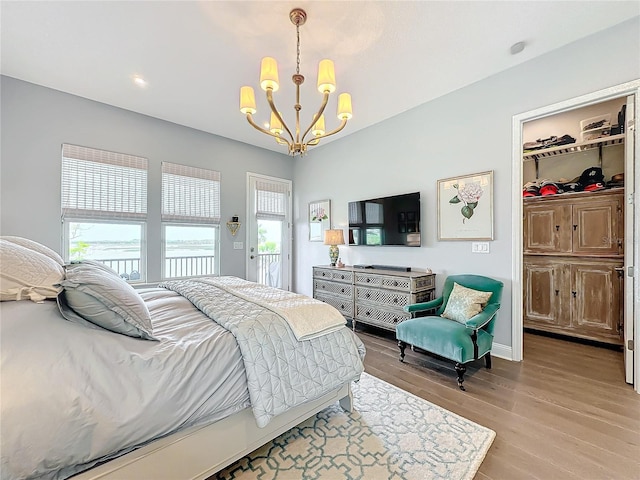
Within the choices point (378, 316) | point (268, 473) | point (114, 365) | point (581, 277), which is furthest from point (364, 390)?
point (581, 277)

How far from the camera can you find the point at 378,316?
3387 millimetres

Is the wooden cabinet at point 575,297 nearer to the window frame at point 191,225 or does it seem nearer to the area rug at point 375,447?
the area rug at point 375,447

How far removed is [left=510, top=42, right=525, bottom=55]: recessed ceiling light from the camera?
240 centimetres

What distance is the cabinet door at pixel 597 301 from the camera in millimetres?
3016

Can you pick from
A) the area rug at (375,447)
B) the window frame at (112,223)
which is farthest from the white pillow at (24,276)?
the window frame at (112,223)

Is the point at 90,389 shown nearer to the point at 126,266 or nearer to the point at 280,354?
the point at 280,354

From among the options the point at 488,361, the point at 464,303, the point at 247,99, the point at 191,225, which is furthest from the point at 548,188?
the point at 191,225

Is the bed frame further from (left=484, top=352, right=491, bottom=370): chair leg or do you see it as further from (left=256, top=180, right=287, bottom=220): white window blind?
(left=256, top=180, right=287, bottom=220): white window blind

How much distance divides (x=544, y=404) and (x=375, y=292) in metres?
1.80

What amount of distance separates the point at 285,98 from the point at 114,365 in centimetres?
310

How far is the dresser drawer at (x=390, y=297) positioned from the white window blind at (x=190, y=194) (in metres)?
2.60

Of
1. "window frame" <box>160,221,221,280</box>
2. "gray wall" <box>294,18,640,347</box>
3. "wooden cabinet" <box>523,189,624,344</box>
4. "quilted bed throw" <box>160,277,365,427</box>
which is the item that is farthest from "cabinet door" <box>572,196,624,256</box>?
"window frame" <box>160,221,221,280</box>

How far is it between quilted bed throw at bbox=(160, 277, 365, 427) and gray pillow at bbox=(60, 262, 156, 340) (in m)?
0.42

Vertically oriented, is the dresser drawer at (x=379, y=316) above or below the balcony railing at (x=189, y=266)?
below
